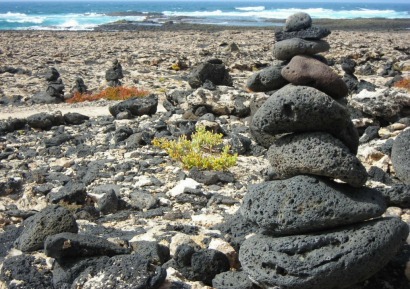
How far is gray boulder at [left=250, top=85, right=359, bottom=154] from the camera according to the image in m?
5.60

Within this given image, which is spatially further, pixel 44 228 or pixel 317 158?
pixel 44 228

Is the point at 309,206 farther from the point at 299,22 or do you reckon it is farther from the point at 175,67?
the point at 175,67

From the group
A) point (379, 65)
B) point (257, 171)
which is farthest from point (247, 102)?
point (379, 65)

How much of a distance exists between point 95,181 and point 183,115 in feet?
17.8

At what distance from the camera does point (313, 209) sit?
5344 millimetres

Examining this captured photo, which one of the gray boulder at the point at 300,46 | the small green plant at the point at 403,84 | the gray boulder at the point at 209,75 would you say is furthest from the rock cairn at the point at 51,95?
the small green plant at the point at 403,84

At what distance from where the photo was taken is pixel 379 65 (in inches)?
1064

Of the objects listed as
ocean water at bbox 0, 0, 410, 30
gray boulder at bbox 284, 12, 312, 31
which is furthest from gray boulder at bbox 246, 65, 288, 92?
ocean water at bbox 0, 0, 410, 30

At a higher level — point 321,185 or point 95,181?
point 321,185

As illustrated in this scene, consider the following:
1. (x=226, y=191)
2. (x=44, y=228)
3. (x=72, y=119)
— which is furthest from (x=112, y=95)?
(x=44, y=228)

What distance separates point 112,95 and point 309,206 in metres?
15.1

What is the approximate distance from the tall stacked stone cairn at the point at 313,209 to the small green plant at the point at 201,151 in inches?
167

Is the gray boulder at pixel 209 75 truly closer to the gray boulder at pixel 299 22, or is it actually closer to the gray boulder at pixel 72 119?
the gray boulder at pixel 72 119

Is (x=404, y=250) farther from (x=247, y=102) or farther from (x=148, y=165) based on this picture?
(x=247, y=102)
